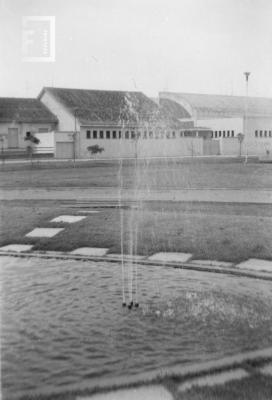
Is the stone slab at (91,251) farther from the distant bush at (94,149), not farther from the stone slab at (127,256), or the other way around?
the distant bush at (94,149)

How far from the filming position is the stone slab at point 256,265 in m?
7.67

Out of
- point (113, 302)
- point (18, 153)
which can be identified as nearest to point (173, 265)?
point (113, 302)

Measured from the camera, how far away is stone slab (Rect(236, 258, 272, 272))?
25.2 feet

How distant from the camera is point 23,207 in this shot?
13688 millimetres

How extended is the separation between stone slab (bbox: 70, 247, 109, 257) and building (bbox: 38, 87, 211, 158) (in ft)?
125

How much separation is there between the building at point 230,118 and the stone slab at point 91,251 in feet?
135

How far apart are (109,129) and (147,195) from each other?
1398 inches

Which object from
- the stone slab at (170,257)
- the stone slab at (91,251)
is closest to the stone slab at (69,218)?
the stone slab at (91,251)

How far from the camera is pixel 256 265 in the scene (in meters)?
7.84

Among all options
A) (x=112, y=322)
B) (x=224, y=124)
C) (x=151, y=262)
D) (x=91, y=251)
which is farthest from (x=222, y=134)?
(x=112, y=322)

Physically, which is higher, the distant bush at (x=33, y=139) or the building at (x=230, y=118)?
the building at (x=230, y=118)

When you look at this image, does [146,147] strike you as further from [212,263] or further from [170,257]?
[212,263]

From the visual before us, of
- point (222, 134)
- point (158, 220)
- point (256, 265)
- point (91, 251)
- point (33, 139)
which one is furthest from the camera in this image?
point (222, 134)

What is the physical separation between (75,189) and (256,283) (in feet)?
39.7
